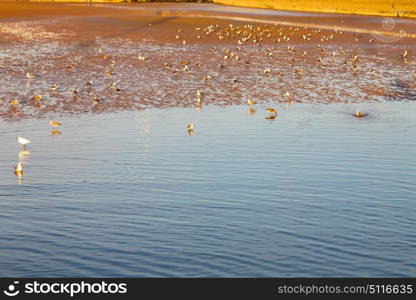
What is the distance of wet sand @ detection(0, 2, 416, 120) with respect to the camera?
79.2ft

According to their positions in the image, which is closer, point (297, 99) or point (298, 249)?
point (298, 249)

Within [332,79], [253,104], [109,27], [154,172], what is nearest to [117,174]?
[154,172]

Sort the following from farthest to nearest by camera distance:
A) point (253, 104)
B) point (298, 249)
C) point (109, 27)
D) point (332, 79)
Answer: point (109, 27), point (332, 79), point (253, 104), point (298, 249)

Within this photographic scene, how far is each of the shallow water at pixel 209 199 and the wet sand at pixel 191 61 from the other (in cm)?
395

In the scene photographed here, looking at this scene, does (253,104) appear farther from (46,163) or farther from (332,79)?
(46,163)

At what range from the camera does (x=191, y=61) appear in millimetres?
32781

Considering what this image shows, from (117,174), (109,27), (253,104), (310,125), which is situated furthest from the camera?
(109,27)

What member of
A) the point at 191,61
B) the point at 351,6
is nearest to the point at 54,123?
the point at 191,61

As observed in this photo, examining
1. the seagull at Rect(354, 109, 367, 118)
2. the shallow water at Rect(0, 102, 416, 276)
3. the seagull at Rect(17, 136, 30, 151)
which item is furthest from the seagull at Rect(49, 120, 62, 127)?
the seagull at Rect(354, 109, 367, 118)

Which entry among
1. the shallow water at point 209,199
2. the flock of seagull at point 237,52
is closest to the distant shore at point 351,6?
the flock of seagull at point 237,52

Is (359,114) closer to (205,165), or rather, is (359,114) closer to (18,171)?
(205,165)

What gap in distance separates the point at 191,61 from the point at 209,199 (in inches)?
810

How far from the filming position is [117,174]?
14398mm

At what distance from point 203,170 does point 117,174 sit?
5.07 ft
